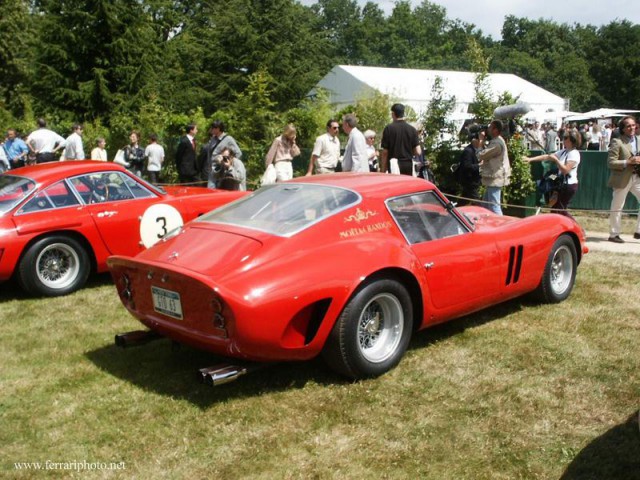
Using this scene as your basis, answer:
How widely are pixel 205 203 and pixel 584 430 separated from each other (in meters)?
5.07

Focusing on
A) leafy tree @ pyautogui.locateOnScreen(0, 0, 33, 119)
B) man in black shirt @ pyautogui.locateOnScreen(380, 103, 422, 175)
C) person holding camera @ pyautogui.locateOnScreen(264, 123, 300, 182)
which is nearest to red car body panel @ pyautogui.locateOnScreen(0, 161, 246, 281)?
person holding camera @ pyautogui.locateOnScreen(264, 123, 300, 182)

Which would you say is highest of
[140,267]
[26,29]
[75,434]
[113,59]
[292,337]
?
[26,29]

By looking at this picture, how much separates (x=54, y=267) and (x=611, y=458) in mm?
5635

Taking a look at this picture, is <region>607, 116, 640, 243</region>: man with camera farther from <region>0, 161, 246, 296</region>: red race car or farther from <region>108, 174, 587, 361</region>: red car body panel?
<region>0, 161, 246, 296</region>: red race car

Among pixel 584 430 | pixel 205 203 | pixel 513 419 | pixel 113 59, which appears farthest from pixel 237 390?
pixel 113 59

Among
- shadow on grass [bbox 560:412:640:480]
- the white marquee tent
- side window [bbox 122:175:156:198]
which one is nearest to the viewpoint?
shadow on grass [bbox 560:412:640:480]

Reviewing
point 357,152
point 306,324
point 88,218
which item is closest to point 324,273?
point 306,324

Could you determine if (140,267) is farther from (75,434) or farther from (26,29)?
(26,29)

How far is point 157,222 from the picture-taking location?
726cm

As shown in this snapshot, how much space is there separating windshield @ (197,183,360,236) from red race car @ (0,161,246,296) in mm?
2535

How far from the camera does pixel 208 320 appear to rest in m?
3.93

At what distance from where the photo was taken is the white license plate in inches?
161

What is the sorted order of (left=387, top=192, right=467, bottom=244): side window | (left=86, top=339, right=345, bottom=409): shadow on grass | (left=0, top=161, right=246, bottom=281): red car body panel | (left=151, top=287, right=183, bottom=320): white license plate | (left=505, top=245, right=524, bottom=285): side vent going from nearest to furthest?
(left=151, top=287, right=183, bottom=320): white license plate < (left=86, top=339, right=345, bottom=409): shadow on grass < (left=387, top=192, right=467, bottom=244): side window < (left=505, top=245, right=524, bottom=285): side vent < (left=0, top=161, right=246, bottom=281): red car body panel

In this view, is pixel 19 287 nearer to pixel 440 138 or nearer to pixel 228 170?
pixel 228 170
